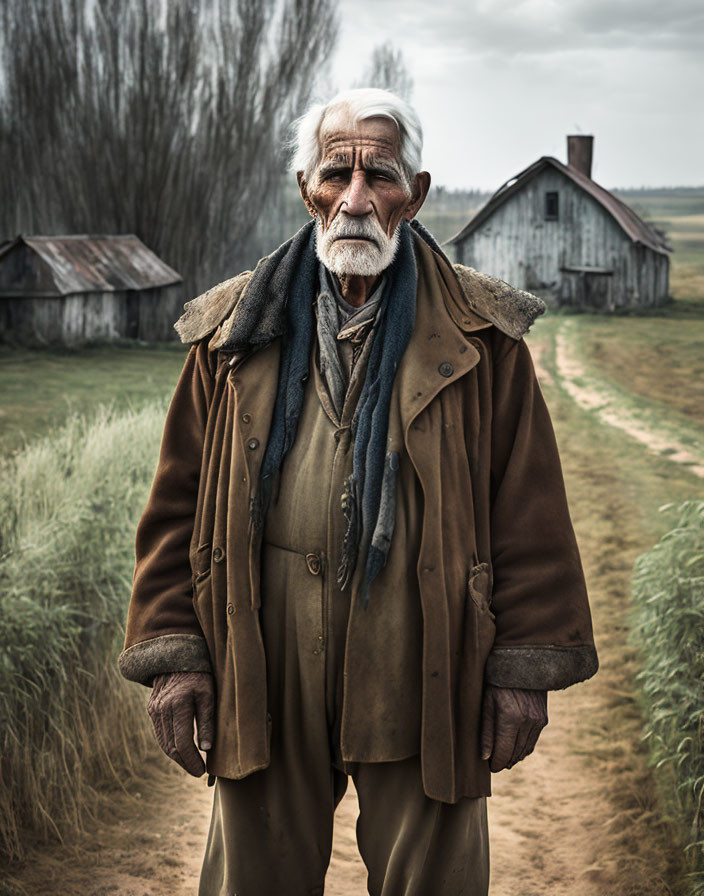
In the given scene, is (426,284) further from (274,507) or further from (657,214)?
(657,214)

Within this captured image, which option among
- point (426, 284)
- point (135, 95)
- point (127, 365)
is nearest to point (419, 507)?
point (426, 284)

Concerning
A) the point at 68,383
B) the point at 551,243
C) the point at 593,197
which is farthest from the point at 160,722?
the point at 551,243

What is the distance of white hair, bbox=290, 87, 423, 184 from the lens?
173 cm

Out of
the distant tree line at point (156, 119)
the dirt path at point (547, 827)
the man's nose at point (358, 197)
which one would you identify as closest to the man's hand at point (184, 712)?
the man's nose at point (358, 197)

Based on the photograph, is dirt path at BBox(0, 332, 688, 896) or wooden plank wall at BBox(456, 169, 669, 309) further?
wooden plank wall at BBox(456, 169, 669, 309)

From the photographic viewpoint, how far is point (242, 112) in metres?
19.6

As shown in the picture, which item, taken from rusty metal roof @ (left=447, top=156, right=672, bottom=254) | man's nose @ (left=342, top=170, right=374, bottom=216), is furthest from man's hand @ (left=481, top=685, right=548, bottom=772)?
rusty metal roof @ (left=447, top=156, right=672, bottom=254)

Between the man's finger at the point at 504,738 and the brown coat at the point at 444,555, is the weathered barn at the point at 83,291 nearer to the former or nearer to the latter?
the brown coat at the point at 444,555

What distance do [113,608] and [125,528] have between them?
63cm

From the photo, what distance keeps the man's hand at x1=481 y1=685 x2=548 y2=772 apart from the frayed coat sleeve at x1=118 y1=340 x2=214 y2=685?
609 millimetres

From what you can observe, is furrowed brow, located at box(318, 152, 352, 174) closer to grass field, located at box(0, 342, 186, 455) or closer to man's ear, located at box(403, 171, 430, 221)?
man's ear, located at box(403, 171, 430, 221)

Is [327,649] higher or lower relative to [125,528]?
higher

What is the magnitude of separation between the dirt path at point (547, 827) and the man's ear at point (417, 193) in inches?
92.5

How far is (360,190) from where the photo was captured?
5.74ft
